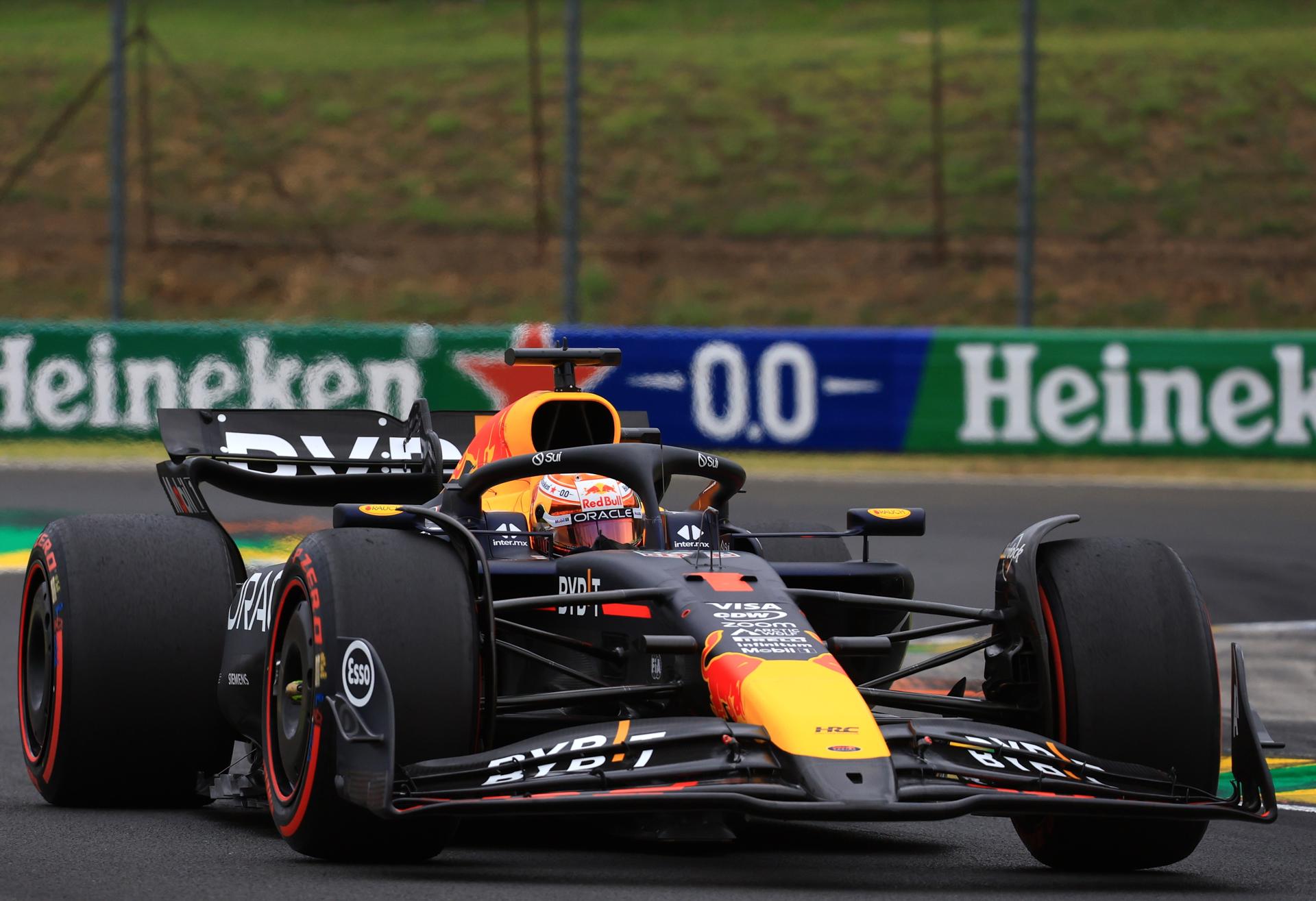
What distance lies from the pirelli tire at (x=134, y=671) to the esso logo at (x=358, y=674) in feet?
5.38

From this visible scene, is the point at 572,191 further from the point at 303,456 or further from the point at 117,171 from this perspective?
the point at 303,456

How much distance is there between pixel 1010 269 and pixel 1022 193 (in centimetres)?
1408

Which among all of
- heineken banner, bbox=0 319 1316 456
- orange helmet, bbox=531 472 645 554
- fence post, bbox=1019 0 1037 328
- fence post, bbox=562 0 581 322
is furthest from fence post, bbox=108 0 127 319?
orange helmet, bbox=531 472 645 554

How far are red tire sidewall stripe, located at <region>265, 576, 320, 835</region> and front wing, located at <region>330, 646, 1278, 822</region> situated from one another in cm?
14

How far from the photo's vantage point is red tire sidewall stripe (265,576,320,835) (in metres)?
5.79

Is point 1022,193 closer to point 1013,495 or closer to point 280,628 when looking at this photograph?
point 1013,495

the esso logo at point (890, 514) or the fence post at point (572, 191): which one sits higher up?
the fence post at point (572, 191)

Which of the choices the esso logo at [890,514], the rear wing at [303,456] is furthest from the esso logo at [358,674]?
the rear wing at [303,456]

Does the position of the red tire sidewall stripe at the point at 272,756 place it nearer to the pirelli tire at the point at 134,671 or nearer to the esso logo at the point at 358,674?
the esso logo at the point at 358,674

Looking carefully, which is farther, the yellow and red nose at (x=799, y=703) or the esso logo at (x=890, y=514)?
the esso logo at (x=890, y=514)

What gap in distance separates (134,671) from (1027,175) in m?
14.0

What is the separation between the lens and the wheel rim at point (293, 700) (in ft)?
19.5

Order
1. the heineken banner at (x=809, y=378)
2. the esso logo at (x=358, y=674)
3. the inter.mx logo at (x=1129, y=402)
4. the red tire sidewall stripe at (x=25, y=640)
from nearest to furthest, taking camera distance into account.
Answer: the esso logo at (x=358, y=674)
the red tire sidewall stripe at (x=25, y=640)
the heineken banner at (x=809, y=378)
the inter.mx logo at (x=1129, y=402)

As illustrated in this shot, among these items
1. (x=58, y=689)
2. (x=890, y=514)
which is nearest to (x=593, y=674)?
(x=890, y=514)
